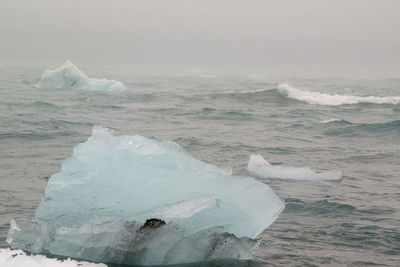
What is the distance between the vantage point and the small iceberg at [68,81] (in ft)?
111

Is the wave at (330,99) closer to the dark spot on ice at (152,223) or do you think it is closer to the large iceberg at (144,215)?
the large iceberg at (144,215)

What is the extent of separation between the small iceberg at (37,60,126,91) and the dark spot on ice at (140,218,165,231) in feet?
98.0

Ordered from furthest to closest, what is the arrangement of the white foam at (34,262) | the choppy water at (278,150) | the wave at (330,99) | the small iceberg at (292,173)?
1. the wave at (330,99)
2. the small iceberg at (292,173)
3. the choppy water at (278,150)
4. the white foam at (34,262)

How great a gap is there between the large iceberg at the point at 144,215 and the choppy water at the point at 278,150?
536 mm

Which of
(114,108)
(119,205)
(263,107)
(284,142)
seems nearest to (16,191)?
(119,205)

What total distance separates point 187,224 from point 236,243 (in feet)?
1.49

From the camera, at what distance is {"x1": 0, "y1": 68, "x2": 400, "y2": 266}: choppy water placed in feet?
19.6

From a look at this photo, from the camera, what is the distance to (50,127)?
16.0 m

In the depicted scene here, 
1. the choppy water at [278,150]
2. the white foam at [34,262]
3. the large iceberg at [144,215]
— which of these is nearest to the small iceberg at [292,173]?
the choppy water at [278,150]

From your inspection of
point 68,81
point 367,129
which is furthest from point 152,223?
point 68,81

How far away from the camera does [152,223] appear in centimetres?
468

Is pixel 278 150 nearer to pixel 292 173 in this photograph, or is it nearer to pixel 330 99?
pixel 292 173

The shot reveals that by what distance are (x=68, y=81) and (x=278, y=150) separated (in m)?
23.3

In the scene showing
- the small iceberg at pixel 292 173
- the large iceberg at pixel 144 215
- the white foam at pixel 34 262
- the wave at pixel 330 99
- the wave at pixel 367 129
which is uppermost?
the large iceberg at pixel 144 215
